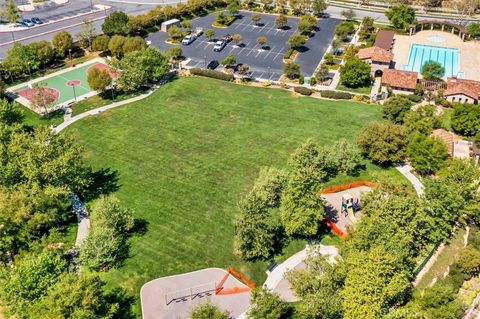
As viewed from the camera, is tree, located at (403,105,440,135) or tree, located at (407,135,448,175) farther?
tree, located at (403,105,440,135)

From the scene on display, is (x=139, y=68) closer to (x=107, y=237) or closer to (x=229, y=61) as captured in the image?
(x=229, y=61)

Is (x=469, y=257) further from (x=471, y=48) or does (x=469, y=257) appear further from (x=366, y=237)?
(x=471, y=48)

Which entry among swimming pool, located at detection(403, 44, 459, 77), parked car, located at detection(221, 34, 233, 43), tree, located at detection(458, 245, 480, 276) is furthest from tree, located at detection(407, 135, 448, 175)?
parked car, located at detection(221, 34, 233, 43)

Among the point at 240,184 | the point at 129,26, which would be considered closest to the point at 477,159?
the point at 240,184

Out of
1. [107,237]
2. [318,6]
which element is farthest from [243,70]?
[107,237]

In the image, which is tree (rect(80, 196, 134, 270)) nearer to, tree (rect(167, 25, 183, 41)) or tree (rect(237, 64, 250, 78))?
tree (rect(237, 64, 250, 78))

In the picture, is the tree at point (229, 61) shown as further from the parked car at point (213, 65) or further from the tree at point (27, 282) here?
the tree at point (27, 282)

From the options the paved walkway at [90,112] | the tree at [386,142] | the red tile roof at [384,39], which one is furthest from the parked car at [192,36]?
the tree at [386,142]
